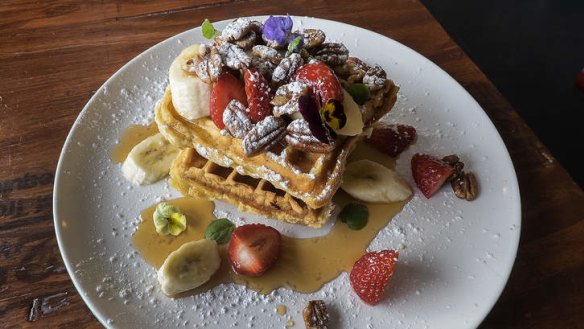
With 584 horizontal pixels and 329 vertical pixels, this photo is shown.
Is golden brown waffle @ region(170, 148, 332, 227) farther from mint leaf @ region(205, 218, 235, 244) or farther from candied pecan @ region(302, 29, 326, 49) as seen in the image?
candied pecan @ region(302, 29, 326, 49)

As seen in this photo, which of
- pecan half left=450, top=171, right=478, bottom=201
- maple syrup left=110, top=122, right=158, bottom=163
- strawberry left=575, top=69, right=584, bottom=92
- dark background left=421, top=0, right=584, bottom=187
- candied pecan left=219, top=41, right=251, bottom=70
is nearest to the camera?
candied pecan left=219, top=41, right=251, bottom=70

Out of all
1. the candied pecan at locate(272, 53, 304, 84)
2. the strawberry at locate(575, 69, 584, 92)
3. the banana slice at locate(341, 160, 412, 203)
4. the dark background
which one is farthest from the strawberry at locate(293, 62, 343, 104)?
the strawberry at locate(575, 69, 584, 92)

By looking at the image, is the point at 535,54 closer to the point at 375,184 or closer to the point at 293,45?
the point at 375,184

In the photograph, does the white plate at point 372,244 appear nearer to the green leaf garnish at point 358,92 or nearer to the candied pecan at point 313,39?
the green leaf garnish at point 358,92

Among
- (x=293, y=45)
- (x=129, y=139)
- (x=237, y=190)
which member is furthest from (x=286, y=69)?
(x=129, y=139)

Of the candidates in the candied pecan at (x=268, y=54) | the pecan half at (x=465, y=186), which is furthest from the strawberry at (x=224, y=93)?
the pecan half at (x=465, y=186)

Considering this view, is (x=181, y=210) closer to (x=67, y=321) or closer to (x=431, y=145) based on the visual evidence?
(x=67, y=321)
